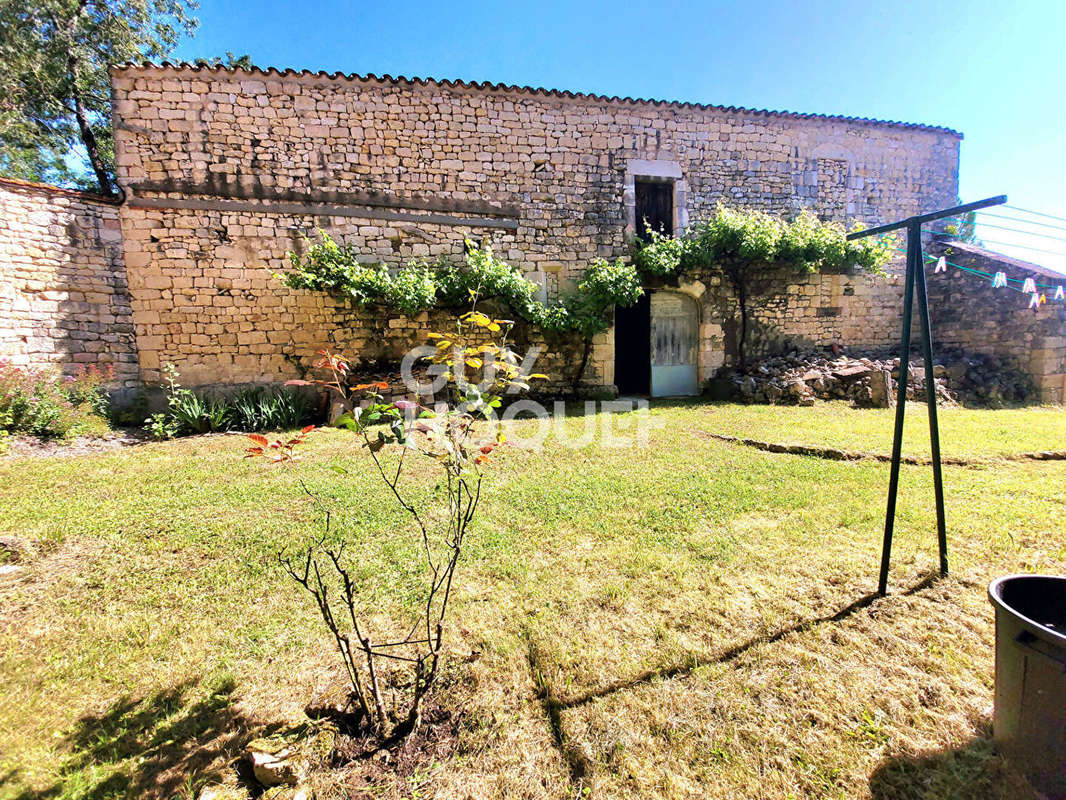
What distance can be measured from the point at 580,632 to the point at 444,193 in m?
7.98

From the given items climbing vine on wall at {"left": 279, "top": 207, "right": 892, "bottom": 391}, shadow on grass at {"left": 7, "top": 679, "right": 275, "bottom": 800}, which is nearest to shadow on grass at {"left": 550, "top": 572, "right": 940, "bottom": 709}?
shadow on grass at {"left": 7, "top": 679, "right": 275, "bottom": 800}

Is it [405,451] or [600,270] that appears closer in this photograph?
[405,451]

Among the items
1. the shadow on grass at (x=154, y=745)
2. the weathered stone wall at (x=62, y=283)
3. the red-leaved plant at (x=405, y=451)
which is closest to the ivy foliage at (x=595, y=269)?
the weathered stone wall at (x=62, y=283)

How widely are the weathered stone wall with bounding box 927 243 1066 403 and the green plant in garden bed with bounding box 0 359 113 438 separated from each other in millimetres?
15735

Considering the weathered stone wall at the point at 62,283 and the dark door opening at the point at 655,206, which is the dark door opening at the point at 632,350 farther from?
the weathered stone wall at the point at 62,283

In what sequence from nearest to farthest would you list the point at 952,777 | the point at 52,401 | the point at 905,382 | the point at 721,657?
the point at 952,777
the point at 721,657
the point at 905,382
the point at 52,401

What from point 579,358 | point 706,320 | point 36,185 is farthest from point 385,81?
point 706,320

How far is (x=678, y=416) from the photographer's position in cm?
689

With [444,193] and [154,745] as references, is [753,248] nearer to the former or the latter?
[444,193]

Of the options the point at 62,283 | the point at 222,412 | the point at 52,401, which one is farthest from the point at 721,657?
the point at 62,283

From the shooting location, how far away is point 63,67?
9180 millimetres

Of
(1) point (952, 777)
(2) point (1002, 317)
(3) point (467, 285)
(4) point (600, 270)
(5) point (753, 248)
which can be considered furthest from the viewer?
(2) point (1002, 317)

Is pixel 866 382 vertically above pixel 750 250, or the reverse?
pixel 750 250

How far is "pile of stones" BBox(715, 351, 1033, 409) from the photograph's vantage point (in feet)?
24.7
